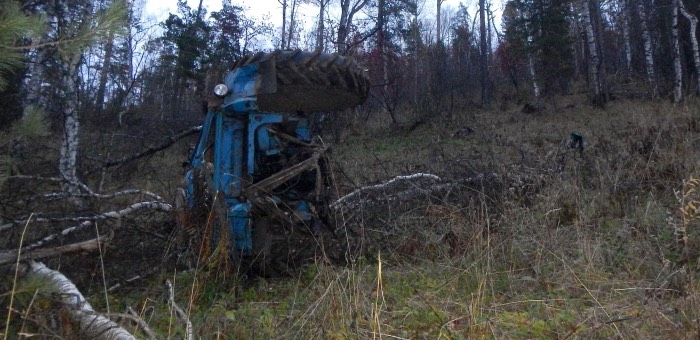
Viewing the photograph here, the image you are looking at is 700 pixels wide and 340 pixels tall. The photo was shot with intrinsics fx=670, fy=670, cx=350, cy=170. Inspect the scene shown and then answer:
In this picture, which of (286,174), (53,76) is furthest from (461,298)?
(53,76)

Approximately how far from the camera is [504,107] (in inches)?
990

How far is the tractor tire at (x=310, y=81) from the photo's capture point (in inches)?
198

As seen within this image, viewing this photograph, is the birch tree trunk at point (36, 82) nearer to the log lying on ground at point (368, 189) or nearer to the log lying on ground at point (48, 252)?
the log lying on ground at point (368, 189)

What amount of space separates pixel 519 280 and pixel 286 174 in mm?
1775

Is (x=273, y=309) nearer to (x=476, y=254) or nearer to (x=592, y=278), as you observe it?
(x=476, y=254)

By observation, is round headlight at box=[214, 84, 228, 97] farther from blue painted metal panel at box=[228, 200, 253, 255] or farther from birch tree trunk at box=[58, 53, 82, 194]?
birch tree trunk at box=[58, 53, 82, 194]

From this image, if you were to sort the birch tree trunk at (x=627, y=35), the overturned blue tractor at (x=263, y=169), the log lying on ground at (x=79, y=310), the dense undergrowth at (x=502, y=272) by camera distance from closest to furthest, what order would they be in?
1. the log lying on ground at (x=79, y=310)
2. the dense undergrowth at (x=502, y=272)
3. the overturned blue tractor at (x=263, y=169)
4. the birch tree trunk at (x=627, y=35)

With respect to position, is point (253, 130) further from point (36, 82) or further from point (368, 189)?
point (36, 82)

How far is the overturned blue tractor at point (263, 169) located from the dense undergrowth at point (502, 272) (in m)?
0.24

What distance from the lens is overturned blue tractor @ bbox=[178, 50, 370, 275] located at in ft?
15.8

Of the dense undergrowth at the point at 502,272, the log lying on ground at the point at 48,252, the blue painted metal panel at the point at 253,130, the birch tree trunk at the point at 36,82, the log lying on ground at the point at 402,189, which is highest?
the birch tree trunk at the point at 36,82

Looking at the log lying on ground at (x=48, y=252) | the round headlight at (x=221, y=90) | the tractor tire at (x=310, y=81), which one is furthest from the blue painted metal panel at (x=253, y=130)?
the log lying on ground at (x=48, y=252)

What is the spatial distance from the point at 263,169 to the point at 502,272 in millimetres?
1931

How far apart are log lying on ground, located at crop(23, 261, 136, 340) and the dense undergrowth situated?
0.34 ft
